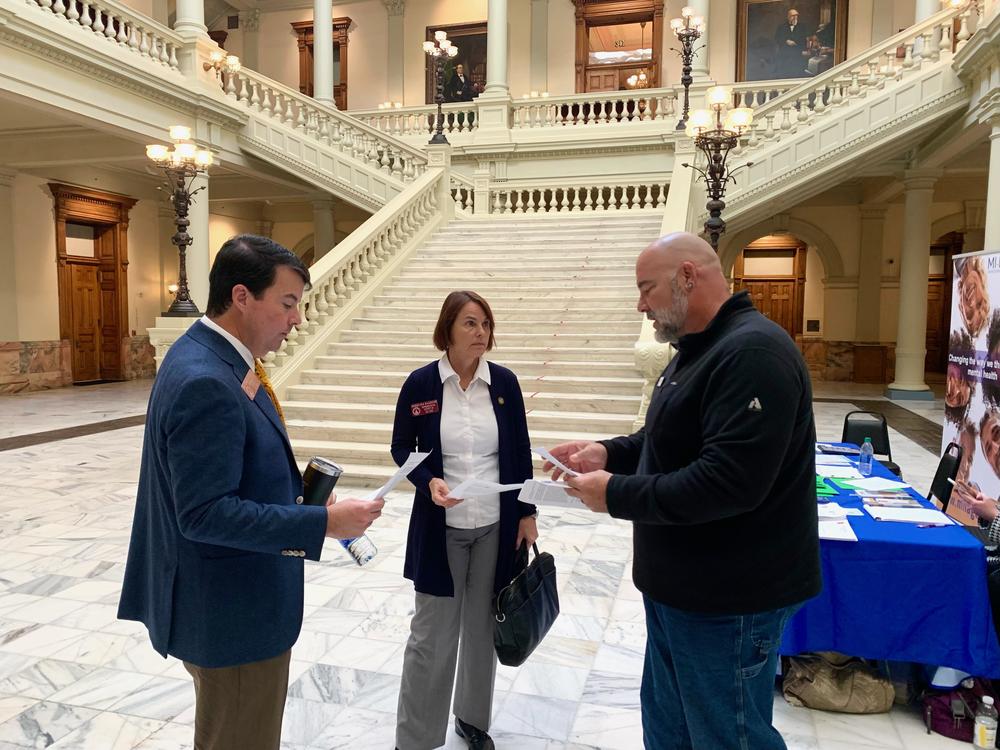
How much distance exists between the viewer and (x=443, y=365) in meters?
2.81

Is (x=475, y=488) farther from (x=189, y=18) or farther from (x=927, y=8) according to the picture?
(x=927, y=8)

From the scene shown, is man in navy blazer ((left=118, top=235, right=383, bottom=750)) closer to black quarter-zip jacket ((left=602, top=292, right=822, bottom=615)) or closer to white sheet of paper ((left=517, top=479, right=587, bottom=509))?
white sheet of paper ((left=517, top=479, right=587, bottom=509))

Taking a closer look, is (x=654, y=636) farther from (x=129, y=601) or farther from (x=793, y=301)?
(x=793, y=301)

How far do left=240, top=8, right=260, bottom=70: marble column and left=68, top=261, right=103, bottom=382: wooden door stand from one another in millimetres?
8373

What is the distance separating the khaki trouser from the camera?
1748 millimetres

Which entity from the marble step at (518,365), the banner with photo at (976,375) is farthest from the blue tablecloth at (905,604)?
the marble step at (518,365)

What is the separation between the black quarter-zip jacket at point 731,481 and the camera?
170 centimetres

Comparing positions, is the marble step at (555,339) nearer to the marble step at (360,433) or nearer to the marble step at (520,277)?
the marble step at (520,277)

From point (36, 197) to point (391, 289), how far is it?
31.6 feet

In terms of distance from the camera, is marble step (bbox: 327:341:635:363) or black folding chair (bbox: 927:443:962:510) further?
marble step (bbox: 327:341:635:363)

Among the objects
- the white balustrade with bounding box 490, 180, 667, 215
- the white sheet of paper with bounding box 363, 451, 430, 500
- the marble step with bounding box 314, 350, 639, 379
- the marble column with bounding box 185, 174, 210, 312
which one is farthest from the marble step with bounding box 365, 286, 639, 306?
the white sheet of paper with bounding box 363, 451, 430, 500

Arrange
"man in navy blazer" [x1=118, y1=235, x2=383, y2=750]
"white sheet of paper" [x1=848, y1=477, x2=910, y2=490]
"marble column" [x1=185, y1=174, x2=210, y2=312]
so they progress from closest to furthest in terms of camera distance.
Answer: "man in navy blazer" [x1=118, y1=235, x2=383, y2=750] < "white sheet of paper" [x1=848, y1=477, x2=910, y2=490] < "marble column" [x1=185, y1=174, x2=210, y2=312]

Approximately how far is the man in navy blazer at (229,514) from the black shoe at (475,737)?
3.97ft

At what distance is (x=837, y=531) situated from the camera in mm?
3143
